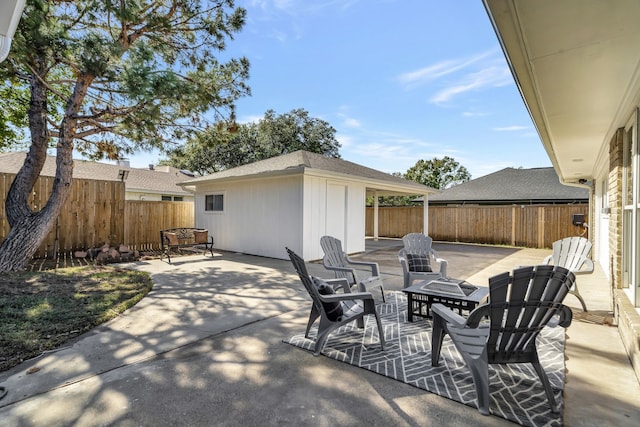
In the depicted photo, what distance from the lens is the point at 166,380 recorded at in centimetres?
266

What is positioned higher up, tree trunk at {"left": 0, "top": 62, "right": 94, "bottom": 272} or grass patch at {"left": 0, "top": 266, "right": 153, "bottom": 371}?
tree trunk at {"left": 0, "top": 62, "right": 94, "bottom": 272}

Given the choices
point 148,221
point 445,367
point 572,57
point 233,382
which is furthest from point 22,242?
point 572,57

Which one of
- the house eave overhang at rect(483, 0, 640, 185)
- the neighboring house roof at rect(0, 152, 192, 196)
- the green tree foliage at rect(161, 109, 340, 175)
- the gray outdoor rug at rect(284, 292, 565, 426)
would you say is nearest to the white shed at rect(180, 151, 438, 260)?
the gray outdoor rug at rect(284, 292, 565, 426)

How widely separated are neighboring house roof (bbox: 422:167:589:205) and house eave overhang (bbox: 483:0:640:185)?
13083mm

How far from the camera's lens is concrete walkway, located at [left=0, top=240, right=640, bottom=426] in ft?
7.18

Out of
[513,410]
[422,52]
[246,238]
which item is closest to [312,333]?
[513,410]

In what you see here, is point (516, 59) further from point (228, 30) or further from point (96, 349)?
point (228, 30)

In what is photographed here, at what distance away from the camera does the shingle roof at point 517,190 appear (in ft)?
50.7

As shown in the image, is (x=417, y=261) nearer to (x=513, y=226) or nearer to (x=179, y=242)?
(x=179, y=242)

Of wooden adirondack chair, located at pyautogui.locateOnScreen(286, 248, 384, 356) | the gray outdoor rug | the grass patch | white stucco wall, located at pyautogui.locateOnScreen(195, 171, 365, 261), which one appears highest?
white stucco wall, located at pyautogui.locateOnScreen(195, 171, 365, 261)

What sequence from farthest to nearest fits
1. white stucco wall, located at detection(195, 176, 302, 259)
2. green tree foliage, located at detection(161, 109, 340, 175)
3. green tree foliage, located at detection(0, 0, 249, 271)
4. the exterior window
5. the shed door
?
green tree foliage, located at detection(161, 109, 340, 175) < the exterior window < the shed door < white stucco wall, located at detection(195, 176, 302, 259) < green tree foliage, located at detection(0, 0, 249, 271)

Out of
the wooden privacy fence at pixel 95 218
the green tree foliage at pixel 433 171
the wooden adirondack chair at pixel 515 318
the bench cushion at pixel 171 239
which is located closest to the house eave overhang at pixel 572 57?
the wooden adirondack chair at pixel 515 318

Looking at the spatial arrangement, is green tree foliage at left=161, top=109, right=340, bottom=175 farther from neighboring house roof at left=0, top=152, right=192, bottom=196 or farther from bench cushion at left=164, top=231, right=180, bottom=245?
bench cushion at left=164, top=231, right=180, bottom=245

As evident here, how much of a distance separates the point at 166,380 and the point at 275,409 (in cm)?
103
